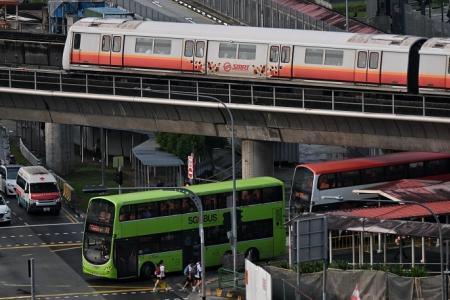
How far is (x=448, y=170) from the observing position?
82.1 m

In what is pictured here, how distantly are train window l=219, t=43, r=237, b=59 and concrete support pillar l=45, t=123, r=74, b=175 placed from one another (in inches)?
1065

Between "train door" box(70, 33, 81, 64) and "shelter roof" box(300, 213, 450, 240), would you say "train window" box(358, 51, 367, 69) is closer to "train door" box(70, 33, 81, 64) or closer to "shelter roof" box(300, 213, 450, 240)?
"shelter roof" box(300, 213, 450, 240)

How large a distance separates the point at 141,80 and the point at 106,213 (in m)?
13.4

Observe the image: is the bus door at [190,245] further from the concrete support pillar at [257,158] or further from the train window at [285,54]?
the train window at [285,54]

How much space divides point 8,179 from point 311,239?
4267cm

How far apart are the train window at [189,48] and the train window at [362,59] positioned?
9850mm

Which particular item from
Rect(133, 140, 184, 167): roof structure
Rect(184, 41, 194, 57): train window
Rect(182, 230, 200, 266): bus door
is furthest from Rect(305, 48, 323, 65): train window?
Rect(133, 140, 184, 167): roof structure

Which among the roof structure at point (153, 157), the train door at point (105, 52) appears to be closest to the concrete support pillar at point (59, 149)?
the roof structure at point (153, 157)

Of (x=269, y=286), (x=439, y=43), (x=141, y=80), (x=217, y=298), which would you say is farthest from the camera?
(x=141, y=80)

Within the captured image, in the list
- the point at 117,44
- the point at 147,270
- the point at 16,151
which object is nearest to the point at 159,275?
the point at 147,270

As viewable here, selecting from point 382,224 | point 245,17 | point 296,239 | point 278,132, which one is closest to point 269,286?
point 296,239

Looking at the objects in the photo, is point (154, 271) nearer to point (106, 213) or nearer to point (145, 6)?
point (106, 213)

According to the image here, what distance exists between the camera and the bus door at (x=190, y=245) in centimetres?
7119

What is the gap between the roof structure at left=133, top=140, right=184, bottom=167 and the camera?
93.5 m
